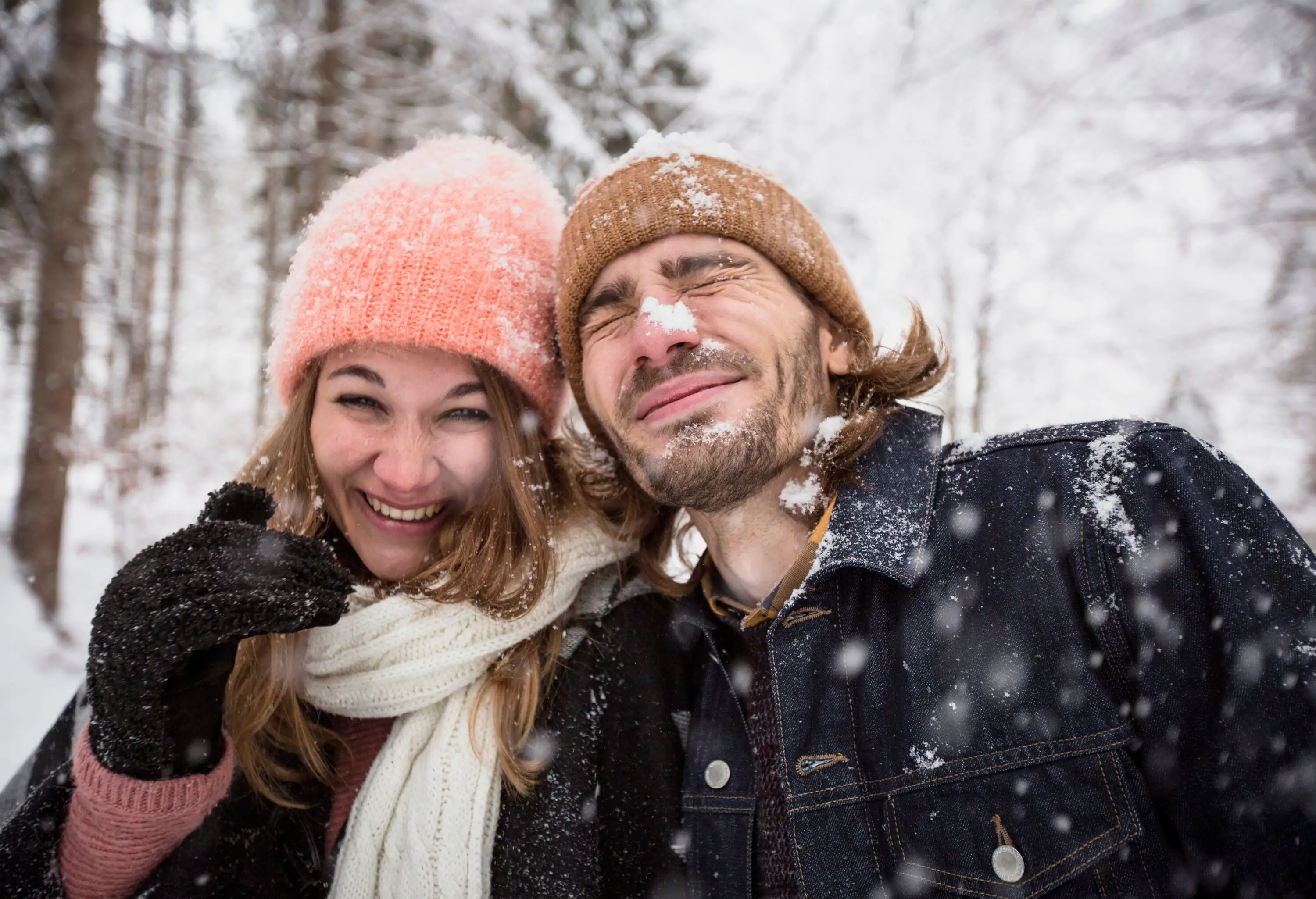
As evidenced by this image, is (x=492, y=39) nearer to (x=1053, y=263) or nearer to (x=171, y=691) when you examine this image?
(x=171, y=691)

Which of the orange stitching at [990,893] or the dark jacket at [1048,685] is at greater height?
the dark jacket at [1048,685]

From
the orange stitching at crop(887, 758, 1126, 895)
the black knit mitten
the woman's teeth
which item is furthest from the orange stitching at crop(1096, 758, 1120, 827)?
the woman's teeth

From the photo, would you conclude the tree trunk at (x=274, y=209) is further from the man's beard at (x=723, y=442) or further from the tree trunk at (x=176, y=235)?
the man's beard at (x=723, y=442)

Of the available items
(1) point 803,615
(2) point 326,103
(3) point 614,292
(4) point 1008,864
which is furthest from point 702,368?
(2) point 326,103

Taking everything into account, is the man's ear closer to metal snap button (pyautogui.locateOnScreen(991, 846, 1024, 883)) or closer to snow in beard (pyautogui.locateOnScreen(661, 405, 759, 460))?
snow in beard (pyautogui.locateOnScreen(661, 405, 759, 460))

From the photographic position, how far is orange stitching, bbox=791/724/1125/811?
1415 millimetres

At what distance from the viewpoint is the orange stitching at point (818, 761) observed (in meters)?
1.64

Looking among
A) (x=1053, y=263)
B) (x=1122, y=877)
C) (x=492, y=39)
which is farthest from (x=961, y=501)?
(x=1053, y=263)

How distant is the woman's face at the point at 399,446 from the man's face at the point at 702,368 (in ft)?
1.32

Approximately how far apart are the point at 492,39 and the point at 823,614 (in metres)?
6.63

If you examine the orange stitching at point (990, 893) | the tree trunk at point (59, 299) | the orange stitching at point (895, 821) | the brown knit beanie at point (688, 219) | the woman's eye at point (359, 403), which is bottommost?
the orange stitching at point (990, 893)

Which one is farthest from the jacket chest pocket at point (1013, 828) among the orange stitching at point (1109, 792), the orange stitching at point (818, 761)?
the orange stitching at point (818, 761)

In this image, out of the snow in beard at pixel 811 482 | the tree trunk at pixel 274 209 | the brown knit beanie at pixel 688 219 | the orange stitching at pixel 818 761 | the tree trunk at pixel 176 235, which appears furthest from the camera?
the tree trunk at pixel 176 235

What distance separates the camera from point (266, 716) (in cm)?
194
